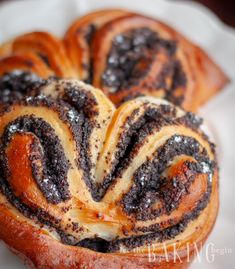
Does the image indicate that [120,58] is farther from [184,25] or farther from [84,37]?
[184,25]

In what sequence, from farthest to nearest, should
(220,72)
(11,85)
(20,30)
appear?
(20,30) → (220,72) → (11,85)

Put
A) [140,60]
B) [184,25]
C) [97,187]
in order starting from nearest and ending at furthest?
1. [97,187]
2. [140,60]
3. [184,25]

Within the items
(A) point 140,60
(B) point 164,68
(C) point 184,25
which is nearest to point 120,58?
(A) point 140,60

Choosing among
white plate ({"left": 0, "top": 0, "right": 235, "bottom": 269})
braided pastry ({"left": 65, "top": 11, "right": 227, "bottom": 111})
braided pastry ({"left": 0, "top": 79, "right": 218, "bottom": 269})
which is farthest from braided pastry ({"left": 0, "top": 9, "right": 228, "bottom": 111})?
braided pastry ({"left": 0, "top": 79, "right": 218, "bottom": 269})

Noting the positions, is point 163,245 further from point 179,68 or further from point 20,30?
point 20,30

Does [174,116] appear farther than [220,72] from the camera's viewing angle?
No

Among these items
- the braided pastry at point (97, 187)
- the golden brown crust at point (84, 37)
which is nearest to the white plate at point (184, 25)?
the golden brown crust at point (84, 37)

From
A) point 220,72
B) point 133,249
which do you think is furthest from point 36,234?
point 220,72

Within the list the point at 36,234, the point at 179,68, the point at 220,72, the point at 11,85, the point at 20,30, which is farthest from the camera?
the point at 20,30

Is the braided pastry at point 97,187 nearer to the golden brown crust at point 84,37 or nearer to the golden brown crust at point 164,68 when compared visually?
the golden brown crust at point 164,68
